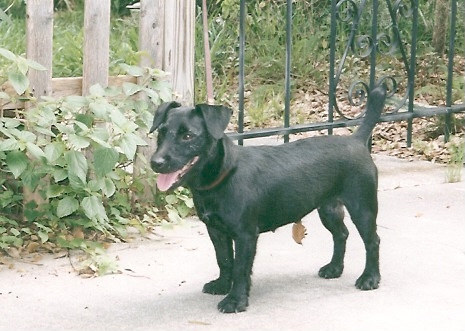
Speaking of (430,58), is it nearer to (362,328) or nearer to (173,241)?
(173,241)

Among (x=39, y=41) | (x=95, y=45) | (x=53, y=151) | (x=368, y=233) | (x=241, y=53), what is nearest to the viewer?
(x=368, y=233)

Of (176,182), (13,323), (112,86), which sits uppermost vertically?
(112,86)

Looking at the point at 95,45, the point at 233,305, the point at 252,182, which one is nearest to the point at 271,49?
the point at 95,45

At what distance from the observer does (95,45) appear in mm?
5691

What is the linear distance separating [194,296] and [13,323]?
0.82 m

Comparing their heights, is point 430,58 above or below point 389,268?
above

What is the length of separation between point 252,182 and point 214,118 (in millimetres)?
355

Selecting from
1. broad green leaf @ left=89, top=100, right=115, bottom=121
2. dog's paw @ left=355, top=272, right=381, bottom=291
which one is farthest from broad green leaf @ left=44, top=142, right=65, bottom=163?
dog's paw @ left=355, top=272, right=381, bottom=291

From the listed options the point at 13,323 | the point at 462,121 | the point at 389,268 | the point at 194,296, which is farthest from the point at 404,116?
the point at 13,323

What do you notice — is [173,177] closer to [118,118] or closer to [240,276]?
[240,276]

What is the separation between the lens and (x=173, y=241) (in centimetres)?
568

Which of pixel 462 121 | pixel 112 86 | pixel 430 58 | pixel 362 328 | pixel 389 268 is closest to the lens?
pixel 362 328

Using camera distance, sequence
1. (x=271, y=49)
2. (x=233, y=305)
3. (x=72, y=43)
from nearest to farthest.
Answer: (x=233, y=305), (x=72, y=43), (x=271, y=49)

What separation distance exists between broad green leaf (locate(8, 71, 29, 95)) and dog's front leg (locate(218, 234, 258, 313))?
1.32 metres
